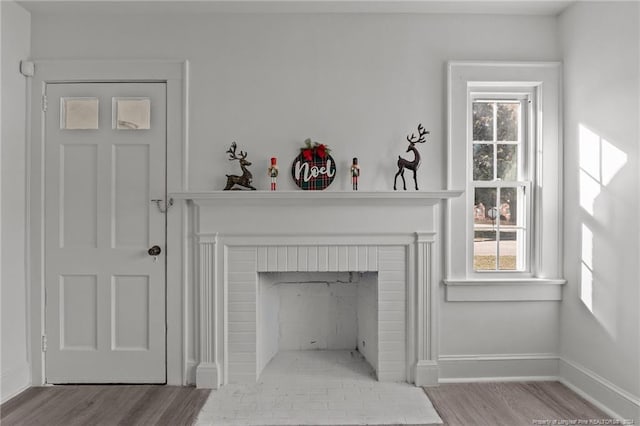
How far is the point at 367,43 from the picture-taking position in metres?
2.85

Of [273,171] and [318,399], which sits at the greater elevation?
[273,171]

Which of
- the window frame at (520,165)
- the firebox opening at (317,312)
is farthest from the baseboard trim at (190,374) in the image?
the window frame at (520,165)

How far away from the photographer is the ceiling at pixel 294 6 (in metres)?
2.70

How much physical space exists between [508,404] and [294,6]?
2825mm

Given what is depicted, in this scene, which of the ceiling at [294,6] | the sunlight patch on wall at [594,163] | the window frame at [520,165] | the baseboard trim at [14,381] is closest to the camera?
the sunlight patch on wall at [594,163]

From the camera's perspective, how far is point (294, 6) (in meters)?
2.74

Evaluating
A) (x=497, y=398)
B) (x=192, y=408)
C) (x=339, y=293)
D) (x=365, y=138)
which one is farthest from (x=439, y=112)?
(x=192, y=408)

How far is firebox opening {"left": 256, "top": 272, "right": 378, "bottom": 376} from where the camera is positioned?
3102mm

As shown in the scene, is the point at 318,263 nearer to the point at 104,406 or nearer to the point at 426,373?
the point at 426,373

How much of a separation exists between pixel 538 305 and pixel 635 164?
1.12 metres

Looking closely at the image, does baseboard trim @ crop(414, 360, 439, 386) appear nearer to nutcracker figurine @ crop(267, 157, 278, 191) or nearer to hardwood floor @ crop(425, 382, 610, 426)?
hardwood floor @ crop(425, 382, 610, 426)

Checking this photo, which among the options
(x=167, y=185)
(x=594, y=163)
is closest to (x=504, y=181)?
(x=594, y=163)

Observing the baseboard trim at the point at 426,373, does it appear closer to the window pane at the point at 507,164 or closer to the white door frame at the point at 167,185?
the window pane at the point at 507,164

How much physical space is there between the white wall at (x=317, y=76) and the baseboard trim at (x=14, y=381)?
64.2 inches
